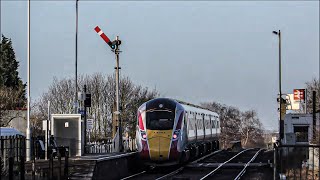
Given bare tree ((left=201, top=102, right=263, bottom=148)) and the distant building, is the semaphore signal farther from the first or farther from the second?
bare tree ((left=201, top=102, right=263, bottom=148))

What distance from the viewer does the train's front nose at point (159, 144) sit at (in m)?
32.4

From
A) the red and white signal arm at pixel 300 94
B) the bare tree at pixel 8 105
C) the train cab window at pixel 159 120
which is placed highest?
the red and white signal arm at pixel 300 94

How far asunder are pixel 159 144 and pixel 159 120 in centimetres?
122

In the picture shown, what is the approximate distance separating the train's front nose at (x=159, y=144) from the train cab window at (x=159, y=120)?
0.34 m

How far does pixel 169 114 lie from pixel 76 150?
17.3ft

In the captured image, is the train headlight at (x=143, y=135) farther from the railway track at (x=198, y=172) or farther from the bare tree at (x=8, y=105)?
the bare tree at (x=8, y=105)

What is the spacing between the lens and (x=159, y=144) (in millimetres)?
32438

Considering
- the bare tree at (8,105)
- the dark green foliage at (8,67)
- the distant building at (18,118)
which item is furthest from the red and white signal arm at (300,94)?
the dark green foliage at (8,67)

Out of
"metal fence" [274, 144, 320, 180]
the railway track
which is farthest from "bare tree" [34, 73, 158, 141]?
"metal fence" [274, 144, 320, 180]

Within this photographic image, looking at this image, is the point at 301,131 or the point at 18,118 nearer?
the point at 18,118

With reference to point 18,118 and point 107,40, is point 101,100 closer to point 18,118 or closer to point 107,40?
point 18,118

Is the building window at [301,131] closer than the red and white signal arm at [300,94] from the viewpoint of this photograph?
Yes

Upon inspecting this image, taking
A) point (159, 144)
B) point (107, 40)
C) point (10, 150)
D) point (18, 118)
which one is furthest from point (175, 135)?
point (18, 118)

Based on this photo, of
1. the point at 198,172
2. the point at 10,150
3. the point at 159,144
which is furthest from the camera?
the point at 198,172
